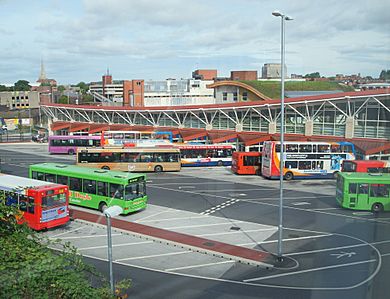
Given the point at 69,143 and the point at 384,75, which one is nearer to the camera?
the point at 384,75

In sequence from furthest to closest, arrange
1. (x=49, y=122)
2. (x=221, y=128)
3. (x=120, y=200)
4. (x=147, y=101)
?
1. (x=147, y=101)
2. (x=49, y=122)
3. (x=221, y=128)
4. (x=120, y=200)

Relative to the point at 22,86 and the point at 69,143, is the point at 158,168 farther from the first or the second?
the point at 22,86

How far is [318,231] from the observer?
45.7 feet

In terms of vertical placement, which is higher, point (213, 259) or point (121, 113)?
point (121, 113)

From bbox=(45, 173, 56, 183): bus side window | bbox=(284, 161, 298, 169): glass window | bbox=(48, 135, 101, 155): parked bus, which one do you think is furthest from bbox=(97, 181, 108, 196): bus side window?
bbox=(48, 135, 101, 155): parked bus

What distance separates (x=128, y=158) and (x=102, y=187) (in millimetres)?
9605

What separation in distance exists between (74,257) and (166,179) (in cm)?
1811

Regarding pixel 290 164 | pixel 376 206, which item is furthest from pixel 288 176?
pixel 376 206

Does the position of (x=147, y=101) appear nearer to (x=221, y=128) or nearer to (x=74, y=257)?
(x=221, y=128)

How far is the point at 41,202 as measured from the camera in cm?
1344

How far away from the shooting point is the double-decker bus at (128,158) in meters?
25.4

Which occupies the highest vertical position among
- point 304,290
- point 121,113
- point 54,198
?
point 121,113

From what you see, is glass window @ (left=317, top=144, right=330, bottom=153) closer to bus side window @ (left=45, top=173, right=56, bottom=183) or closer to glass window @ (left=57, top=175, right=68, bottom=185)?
glass window @ (left=57, top=175, right=68, bottom=185)

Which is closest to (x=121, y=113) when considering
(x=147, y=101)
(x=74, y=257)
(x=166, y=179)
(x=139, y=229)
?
(x=147, y=101)
